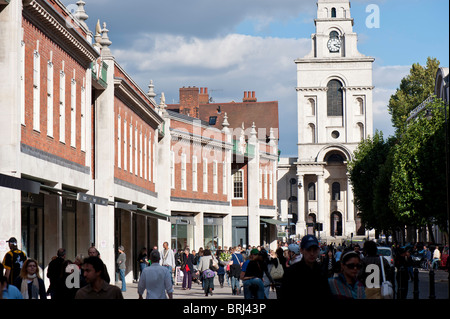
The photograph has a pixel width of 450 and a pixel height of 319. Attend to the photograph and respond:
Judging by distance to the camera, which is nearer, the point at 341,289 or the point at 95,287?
the point at 341,289

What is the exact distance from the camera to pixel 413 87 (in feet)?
308

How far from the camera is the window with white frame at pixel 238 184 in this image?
211ft

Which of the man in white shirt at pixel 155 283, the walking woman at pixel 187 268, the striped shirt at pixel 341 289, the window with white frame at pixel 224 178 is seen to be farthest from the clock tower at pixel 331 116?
the striped shirt at pixel 341 289

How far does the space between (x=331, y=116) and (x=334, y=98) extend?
8.42ft

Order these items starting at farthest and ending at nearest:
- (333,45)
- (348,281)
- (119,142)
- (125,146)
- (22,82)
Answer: (333,45) → (125,146) → (119,142) → (22,82) → (348,281)

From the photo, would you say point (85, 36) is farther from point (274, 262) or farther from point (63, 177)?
point (274, 262)

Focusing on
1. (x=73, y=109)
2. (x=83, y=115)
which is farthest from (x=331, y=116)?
(x=73, y=109)

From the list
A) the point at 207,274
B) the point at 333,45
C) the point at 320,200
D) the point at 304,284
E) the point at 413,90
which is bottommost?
the point at 207,274

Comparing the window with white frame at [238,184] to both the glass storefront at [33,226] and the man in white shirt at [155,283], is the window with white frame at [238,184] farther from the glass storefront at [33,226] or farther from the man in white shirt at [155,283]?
the man in white shirt at [155,283]

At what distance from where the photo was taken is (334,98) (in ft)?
403

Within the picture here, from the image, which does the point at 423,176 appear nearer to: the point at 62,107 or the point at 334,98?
the point at 62,107

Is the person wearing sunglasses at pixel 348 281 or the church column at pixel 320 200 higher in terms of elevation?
the church column at pixel 320 200

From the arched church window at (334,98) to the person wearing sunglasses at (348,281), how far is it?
115 metres

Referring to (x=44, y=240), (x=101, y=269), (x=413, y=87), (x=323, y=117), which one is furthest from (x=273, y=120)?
(x=101, y=269)
